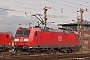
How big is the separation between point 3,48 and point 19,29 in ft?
20.9

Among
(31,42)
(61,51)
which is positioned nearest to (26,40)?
(31,42)

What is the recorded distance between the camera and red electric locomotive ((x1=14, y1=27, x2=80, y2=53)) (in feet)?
95.9

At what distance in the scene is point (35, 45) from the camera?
29.6 meters

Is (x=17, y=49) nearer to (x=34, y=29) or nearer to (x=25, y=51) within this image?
(x=25, y=51)

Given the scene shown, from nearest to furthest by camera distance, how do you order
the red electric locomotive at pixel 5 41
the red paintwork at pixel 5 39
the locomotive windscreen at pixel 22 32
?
the locomotive windscreen at pixel 22 32 → the red electric locomotive at pixel 5 41 → the red paintwork at pixel 5 39

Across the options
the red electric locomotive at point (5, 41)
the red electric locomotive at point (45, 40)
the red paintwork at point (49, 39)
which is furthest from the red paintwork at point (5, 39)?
the red paintwork at point (49, 39)

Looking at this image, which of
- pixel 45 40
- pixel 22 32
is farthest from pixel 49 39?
pixel 22 32

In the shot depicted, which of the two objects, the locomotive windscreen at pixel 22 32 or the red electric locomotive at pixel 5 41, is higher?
the locomotive windscreen at pixel 22 32

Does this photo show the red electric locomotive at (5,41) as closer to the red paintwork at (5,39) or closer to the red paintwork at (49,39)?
the red paintwork at (5,39)

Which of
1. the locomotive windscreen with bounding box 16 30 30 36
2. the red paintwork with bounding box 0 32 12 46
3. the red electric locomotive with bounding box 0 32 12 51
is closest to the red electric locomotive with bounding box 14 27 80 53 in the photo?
the locomotive windscreen with bounding box 16 30 30 36

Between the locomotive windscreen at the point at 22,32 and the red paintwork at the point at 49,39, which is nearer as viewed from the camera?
the red paintwork at the point at 49,39

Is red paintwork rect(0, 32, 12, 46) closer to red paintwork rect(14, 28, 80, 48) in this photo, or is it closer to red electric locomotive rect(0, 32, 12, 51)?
red electric locomotive rect(0, 32, 12, 51)

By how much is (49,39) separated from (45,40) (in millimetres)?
1093

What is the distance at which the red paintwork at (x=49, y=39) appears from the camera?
29266mm
